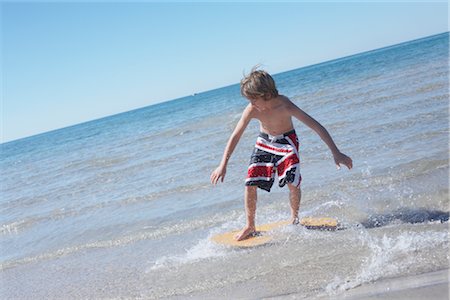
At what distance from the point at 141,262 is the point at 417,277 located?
8.06 feet

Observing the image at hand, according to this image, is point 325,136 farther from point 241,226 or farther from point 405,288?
point 405,288

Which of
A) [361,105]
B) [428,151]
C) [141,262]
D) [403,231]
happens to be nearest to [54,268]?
[141,262]

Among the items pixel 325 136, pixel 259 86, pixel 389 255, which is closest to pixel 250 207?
pixel 325 136

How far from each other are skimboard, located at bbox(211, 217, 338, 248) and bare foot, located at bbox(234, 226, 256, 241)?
0.03 metres

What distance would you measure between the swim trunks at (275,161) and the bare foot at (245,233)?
1.34 feet

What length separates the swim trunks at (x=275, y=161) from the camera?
13.9ft

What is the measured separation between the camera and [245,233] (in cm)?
434

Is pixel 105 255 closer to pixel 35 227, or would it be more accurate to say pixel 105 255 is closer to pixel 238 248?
pixel 238 248

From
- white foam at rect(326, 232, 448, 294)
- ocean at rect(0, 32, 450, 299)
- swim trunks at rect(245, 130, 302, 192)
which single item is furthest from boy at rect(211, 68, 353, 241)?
white foam at rect(326, 232, 448, 294)

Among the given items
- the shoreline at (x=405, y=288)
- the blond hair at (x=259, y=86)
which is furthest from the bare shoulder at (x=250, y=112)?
the shoreline at (x=405, y=288)

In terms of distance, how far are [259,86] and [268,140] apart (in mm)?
566

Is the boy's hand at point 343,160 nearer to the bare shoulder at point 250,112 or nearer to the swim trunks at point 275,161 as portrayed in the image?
the swim trunks at point 275,161

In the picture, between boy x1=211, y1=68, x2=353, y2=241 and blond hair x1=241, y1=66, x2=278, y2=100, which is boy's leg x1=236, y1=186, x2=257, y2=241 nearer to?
boy x1=211, y1=68, x2=353, y2=241

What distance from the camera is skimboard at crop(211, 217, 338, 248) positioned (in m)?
4.13
